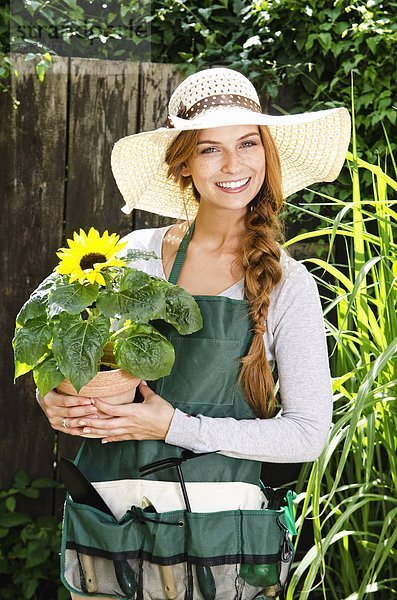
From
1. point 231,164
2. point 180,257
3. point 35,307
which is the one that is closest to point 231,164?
point 231,164

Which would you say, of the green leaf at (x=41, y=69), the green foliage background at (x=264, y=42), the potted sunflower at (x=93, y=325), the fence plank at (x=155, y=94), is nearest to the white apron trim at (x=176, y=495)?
the potted sunflower at (x=93, y=325)

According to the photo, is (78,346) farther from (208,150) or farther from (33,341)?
(208,150)

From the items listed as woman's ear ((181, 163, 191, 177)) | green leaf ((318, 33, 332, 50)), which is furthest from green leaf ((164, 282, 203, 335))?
green leaf ((318, 33, 332, 50))

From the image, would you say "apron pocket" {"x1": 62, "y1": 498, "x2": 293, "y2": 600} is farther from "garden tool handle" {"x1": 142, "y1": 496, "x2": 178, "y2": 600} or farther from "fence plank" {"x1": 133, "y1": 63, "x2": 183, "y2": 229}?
"fence plank" {"x1": 133, "y1": 63, "x2": 183, "y2": 229}

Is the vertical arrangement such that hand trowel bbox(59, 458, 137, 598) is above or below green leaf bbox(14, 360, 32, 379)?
below

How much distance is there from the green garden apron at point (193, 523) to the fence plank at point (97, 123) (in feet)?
4.16

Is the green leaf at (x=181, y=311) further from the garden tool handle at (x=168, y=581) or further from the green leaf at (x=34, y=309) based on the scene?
the garden tool handle at (x=168, y=581)

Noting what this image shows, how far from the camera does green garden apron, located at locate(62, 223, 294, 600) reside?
171 cm

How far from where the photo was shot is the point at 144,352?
5.37 feet

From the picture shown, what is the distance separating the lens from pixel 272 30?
9.87ft

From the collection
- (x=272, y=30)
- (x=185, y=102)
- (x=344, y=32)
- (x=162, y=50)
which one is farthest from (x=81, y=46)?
(x=185, y=102)

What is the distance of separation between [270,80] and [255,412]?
1.46m

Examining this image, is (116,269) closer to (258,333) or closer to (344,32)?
(258,333)

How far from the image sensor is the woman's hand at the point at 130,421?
168 cm
